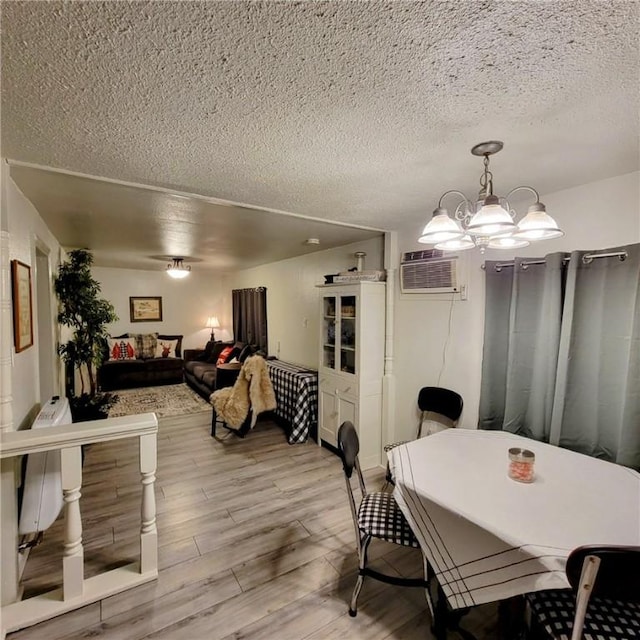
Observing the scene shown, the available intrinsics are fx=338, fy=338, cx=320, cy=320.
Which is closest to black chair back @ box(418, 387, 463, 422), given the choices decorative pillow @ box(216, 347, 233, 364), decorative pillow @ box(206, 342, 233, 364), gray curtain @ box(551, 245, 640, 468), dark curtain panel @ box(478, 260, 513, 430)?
dark curtain panel @ box(478, 260, 513, 430)

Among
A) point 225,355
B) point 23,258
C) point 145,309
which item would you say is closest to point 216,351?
point 225,355

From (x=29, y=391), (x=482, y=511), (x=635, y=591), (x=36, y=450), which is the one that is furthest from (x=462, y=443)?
(x=29, y=391)

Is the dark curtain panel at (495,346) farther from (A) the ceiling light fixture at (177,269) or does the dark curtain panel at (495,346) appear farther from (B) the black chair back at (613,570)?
(A) the ceiling light fixture at (177,269)

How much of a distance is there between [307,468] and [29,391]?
2.25 m

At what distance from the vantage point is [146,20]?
87cm

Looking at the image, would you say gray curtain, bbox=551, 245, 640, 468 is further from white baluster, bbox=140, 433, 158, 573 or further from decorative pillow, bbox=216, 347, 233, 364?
decorative pillow, bbox=216, 347, 233, 364

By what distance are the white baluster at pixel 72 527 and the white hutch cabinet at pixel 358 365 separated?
7.22 feet

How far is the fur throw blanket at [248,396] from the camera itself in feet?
12.2

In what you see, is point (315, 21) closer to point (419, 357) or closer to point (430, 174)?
point (430, 174)

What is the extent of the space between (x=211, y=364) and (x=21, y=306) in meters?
4.38

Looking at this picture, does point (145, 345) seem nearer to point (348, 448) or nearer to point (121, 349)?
point (121, 349)

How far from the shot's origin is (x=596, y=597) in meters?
1.08

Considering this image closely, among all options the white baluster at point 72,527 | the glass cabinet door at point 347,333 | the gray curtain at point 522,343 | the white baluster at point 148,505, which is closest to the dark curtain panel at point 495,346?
the gray curtain at point 522,343

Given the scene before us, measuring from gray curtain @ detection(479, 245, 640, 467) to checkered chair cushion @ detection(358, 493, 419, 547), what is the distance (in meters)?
1.09
